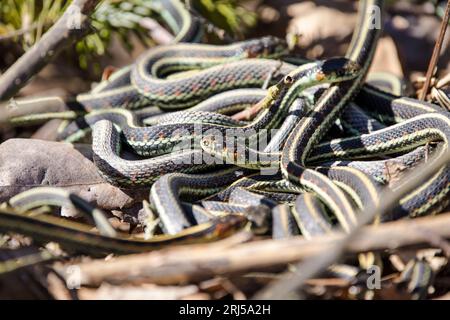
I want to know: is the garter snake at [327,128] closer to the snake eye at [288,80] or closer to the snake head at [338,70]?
the snake head at [338,70]

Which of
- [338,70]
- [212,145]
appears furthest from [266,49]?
[212,145]

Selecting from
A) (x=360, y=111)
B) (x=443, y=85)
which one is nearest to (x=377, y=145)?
(x=360, y=111)

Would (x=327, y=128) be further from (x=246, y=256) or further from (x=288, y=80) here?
(x=246, y=256)

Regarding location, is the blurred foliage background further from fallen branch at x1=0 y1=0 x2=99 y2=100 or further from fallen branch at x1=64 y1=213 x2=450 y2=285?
fallen branch at x1=64 y1=213 x2=450 y2=285

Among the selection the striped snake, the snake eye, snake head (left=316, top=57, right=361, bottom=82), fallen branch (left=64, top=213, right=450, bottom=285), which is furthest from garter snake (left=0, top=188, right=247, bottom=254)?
snake head (left=316, top=57, right=361, bottom=82)

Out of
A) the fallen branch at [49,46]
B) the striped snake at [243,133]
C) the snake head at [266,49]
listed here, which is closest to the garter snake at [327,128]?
the striped snake at [243,133]
